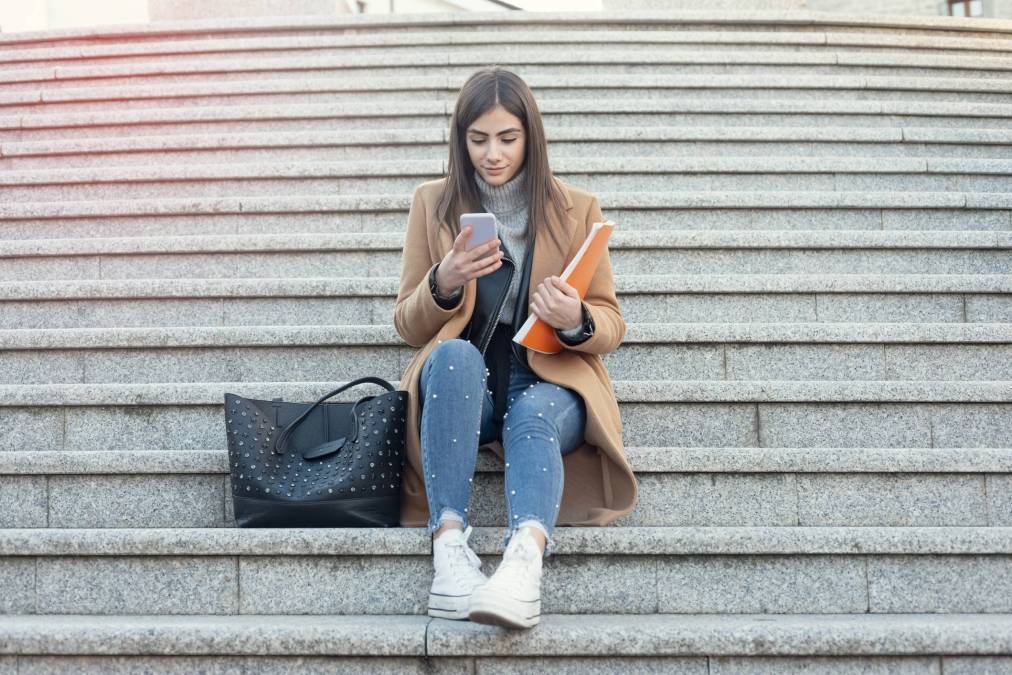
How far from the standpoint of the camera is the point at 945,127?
5266mm

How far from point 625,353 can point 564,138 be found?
81.1 inches

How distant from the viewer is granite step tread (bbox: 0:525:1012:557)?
240 centimetres

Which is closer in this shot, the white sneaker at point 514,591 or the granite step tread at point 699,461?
the white sneaker at point 514,591

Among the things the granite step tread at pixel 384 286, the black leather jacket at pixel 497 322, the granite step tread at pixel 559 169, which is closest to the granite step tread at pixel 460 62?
the granite step tread at pixel 559 169

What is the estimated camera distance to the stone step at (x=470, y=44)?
6.57 m

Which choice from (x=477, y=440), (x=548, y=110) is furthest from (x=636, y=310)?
(x=548, y=110)

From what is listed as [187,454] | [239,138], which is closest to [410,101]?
[239,138]

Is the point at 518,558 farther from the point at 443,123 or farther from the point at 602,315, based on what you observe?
the point at 443,123

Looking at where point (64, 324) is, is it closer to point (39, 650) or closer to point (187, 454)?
point (187, 454)

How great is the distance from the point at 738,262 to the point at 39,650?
9.39 ft

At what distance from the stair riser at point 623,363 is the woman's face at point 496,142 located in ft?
2.80

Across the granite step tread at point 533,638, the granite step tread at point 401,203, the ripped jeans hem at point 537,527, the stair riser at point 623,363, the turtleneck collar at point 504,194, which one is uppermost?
the granite step tread at point 401,203

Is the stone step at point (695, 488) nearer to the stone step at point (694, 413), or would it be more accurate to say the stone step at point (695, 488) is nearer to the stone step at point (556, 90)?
the stone step at point (694, 413)

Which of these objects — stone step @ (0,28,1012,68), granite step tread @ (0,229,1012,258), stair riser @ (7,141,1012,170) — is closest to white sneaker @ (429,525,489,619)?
granite step tread @ (0,229,1012,258)
